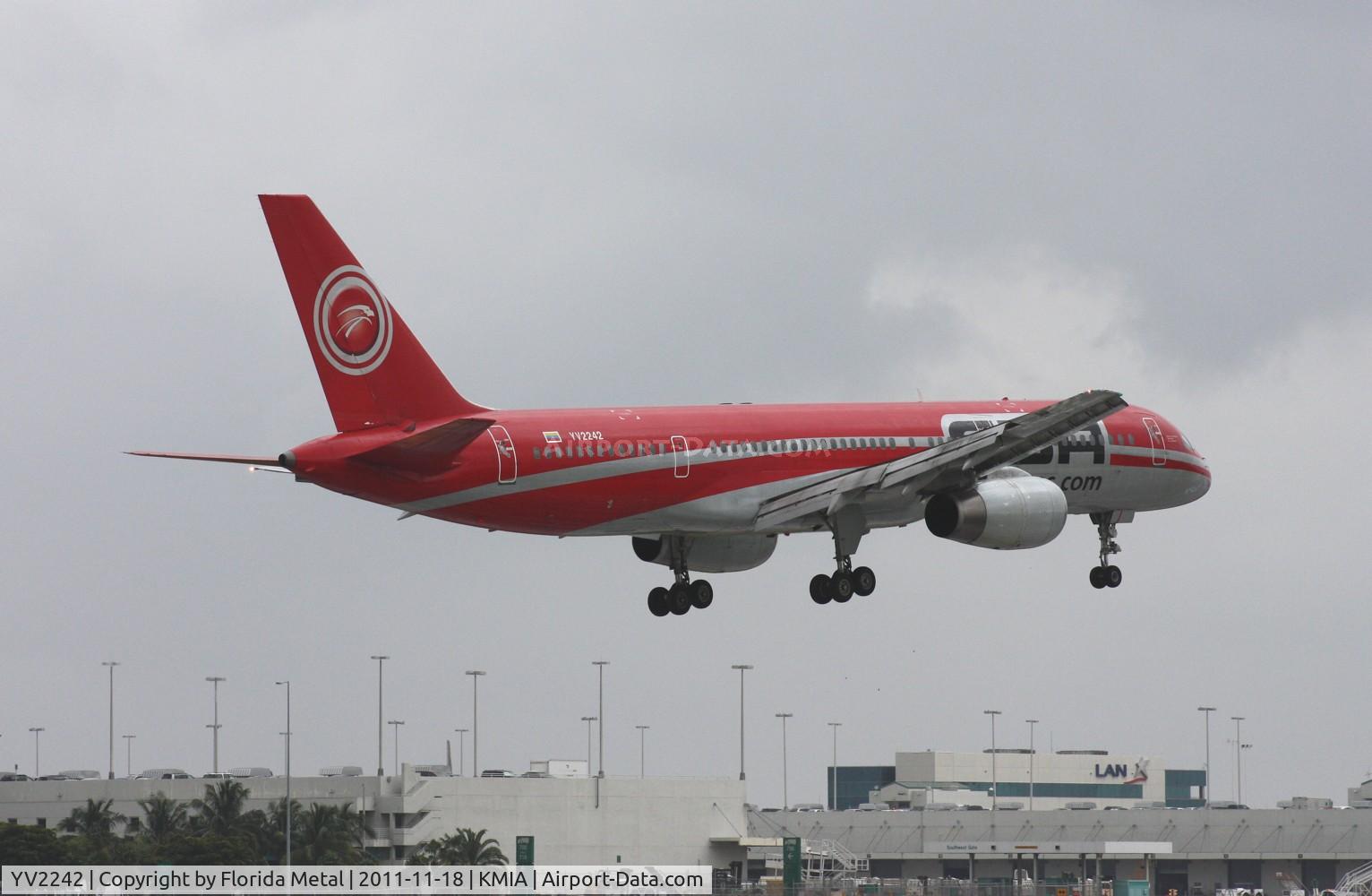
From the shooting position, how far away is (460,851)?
380 ft

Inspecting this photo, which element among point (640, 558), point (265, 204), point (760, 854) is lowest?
point (760, 854)

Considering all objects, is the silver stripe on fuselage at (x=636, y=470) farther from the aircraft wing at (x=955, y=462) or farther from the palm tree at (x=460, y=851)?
the palm tree at (x=460, y=851)

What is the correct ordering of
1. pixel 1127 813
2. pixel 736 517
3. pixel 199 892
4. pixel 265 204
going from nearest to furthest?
1. pixel 265 204
2. pixel 736 517
3. pixel 199 892
4. pixel 1127 813

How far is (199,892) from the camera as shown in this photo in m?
82.1

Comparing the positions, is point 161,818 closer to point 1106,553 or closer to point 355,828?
point 355,828

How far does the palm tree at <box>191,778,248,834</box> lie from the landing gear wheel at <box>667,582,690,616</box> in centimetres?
5068

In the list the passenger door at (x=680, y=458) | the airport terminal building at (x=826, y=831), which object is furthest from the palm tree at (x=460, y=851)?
the passenger door at (x=680, y=458)

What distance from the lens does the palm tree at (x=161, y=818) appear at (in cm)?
11538

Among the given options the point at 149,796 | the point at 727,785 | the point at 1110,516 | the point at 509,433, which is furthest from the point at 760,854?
the point at 509,433

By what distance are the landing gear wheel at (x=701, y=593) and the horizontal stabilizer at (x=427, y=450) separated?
44.7 ft

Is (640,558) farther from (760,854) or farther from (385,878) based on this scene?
(760,854)

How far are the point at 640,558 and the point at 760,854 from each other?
69702 mm

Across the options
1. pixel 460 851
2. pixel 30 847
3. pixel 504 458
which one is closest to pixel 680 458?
pixel 504 458

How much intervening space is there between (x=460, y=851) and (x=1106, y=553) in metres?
54.1
